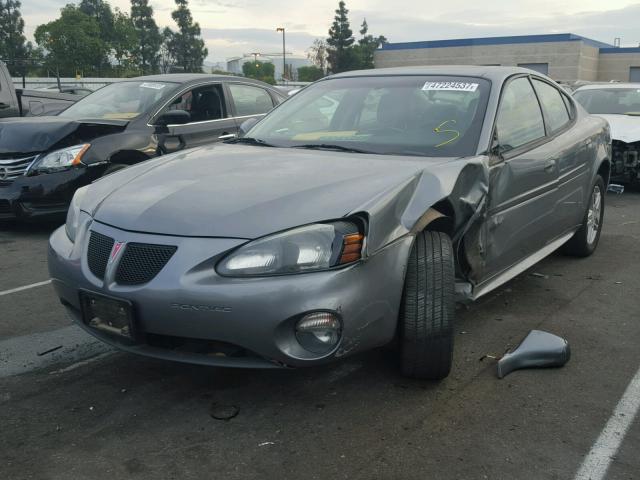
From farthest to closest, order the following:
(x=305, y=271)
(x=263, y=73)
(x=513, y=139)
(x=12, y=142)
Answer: (x=263, y=73) → (x=12, y=142) → (x=513, y=139) → (x=305, y=271)

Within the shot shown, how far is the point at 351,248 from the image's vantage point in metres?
2.64

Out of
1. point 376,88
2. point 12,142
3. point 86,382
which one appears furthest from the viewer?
point 12,142

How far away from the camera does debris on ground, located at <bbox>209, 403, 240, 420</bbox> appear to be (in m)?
2.88

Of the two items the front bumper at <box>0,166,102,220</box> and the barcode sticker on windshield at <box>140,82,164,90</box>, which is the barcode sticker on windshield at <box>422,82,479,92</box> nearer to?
the front bumper at <box>0,166,102,220</box>

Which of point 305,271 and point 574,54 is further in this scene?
point 574,54

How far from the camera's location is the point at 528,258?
420 centimetres

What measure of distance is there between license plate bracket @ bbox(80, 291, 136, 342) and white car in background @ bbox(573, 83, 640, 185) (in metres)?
7.85

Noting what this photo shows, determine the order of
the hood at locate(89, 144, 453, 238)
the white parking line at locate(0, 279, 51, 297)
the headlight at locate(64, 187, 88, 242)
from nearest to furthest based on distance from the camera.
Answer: the hood at locate(89, 144, 453, 238) < the headlight at locate(64, 187, 88, 242) < the white parking line at locate(0, 279, 51, 297)

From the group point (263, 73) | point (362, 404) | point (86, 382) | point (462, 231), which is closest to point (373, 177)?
point (462, 231)

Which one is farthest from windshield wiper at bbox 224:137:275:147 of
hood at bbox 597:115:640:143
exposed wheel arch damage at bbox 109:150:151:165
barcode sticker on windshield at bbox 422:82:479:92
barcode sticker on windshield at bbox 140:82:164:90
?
hood at bbox 597:115:640:143

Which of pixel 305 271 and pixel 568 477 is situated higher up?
pixel 305 271

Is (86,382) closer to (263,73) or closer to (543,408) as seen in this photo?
(543,408)

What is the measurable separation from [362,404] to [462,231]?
3.26ft

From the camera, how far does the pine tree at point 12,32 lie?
74.4 metres
